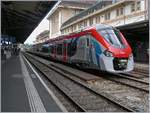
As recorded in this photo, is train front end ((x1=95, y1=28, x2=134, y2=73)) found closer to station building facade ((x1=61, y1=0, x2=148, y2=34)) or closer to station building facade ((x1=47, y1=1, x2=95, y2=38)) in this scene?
station building facade ((x1=61, y1=0, x2=148, y2=34))

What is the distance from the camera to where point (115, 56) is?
17.6 meters

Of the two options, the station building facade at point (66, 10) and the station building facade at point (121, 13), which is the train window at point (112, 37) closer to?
the station building facade at point (121, 13)

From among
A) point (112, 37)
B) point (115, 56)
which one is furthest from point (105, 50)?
point (112, 37)

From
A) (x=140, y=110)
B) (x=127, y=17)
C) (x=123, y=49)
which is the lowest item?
(x=140, y=110)

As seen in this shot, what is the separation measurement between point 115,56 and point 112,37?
1.30 meters

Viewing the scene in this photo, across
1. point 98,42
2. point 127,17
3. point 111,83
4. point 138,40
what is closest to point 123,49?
point 98,42

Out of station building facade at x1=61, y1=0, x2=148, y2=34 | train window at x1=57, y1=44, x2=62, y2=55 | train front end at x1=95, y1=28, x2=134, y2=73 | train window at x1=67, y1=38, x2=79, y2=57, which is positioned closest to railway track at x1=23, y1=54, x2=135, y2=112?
train front end at x1=95, y1=28, x2=134, y2=73

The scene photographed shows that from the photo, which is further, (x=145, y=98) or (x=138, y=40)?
(x=138, y=40)

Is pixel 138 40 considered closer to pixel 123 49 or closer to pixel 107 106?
pixel 123 49

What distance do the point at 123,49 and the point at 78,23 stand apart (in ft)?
174

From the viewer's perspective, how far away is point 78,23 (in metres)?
70.5

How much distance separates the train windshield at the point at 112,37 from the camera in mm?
18117

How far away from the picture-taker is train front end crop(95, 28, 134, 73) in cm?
1755

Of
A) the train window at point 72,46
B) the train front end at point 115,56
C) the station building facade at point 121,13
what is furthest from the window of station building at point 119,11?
the train front end at point 115,56
